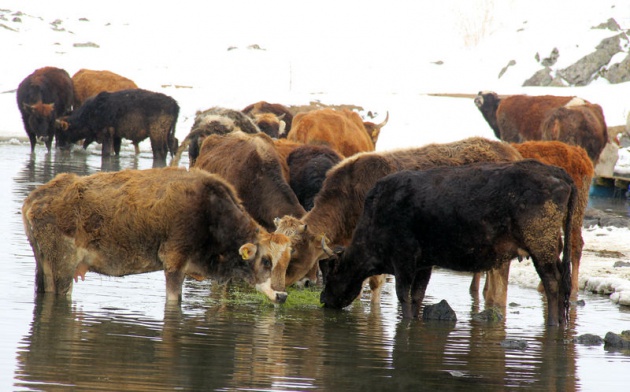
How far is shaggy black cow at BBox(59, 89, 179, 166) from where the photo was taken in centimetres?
2792

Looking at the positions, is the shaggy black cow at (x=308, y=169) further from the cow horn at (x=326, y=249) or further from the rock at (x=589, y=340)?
the rock at (x=589, y=340)

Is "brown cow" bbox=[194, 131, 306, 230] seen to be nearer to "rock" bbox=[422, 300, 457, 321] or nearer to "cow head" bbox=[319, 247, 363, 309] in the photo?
"cow head" bbox=[319, 247, 363, 309]

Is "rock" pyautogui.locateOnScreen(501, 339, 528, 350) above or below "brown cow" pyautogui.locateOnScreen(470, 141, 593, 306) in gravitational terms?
below

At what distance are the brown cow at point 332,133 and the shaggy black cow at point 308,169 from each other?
2902 mm

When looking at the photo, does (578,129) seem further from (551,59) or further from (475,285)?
(551,59)

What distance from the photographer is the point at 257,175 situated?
40.9 feet

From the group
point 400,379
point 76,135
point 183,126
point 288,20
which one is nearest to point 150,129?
point 76,135

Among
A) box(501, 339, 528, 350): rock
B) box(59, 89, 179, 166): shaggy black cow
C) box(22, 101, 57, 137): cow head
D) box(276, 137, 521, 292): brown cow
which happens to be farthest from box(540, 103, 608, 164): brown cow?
box(22, 101, 57, 137): cow head

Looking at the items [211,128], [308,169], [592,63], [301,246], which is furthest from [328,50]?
[301,246]

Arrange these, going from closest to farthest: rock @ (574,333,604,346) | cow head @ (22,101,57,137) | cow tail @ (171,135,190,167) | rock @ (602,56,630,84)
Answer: rock @ (574,333,604,346) < cow tail @ (171,135,190,167) < cow head @ (22,101,57,137) < rock @ (602,56,630,84)

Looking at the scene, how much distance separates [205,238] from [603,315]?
4.22 metres

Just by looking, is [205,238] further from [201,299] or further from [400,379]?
[400,379]

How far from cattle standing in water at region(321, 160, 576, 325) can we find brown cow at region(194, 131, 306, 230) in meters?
1.93

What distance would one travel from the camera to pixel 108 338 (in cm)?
797
